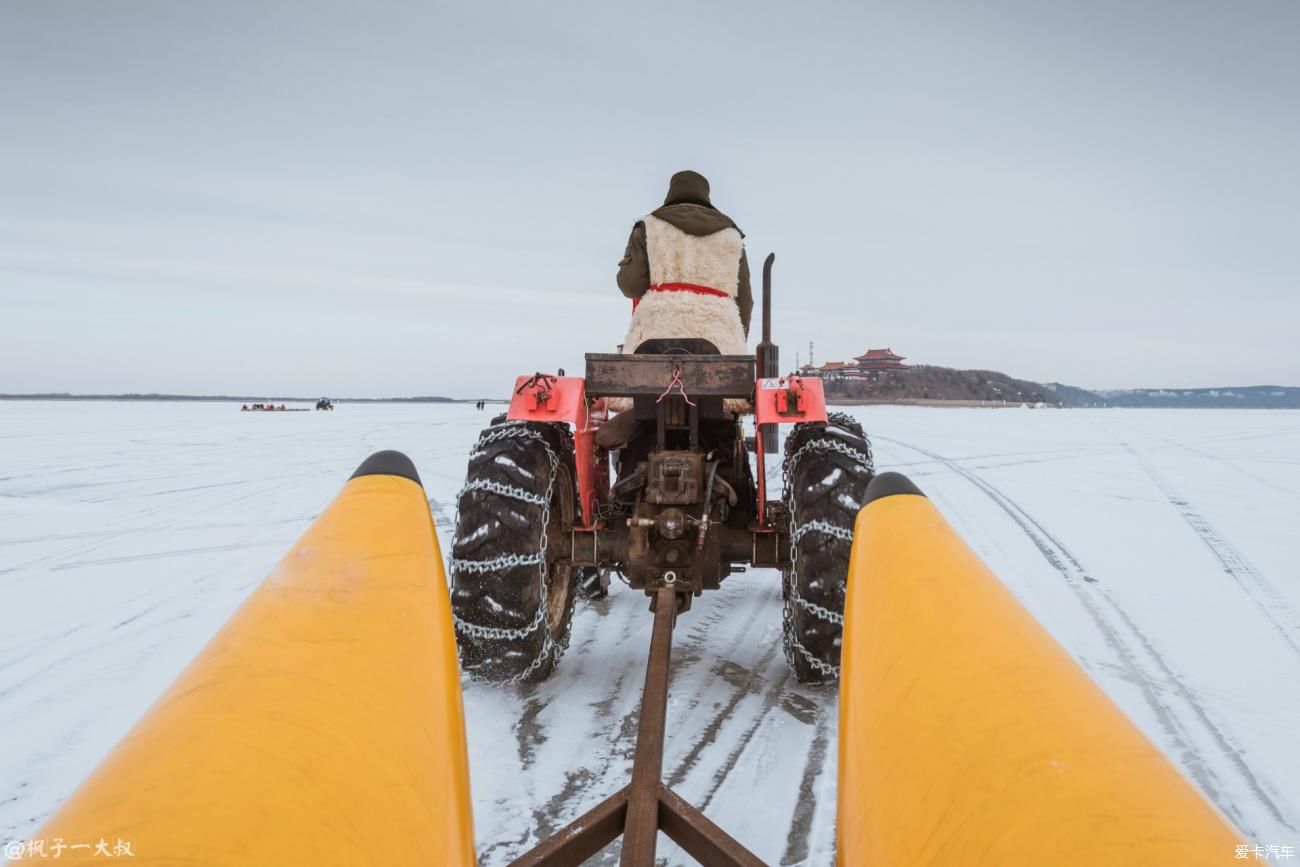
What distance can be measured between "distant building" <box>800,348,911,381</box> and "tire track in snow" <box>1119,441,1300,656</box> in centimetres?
7807

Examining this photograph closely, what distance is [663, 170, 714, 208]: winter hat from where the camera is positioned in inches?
148

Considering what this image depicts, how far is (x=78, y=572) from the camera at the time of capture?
14.8 feet

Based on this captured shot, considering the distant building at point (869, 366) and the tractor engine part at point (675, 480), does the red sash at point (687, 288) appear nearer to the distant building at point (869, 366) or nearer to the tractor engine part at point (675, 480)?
the tractor engine part at point (675, 480)

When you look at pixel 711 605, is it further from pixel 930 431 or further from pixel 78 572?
pixel 930 431

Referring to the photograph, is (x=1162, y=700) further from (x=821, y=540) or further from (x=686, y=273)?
(x=686, y=273)

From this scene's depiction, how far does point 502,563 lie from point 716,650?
4.33 ft

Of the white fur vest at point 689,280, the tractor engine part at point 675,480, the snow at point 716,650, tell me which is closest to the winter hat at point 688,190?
the white fur vest at point 689,280

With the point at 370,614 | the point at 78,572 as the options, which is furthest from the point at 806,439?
the point at 78,572

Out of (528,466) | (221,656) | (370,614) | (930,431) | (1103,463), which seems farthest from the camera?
(930,431)

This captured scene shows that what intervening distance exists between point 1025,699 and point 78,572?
18.3 feet

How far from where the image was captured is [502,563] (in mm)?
2625

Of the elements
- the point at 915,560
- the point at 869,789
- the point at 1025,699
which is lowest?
the point at 869,789

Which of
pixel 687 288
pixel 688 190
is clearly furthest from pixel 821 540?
pixel 688 190

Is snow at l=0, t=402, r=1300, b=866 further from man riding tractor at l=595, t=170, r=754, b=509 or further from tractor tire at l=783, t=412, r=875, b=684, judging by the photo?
man riding tractor at l=595, t=170, r=754, b=509
